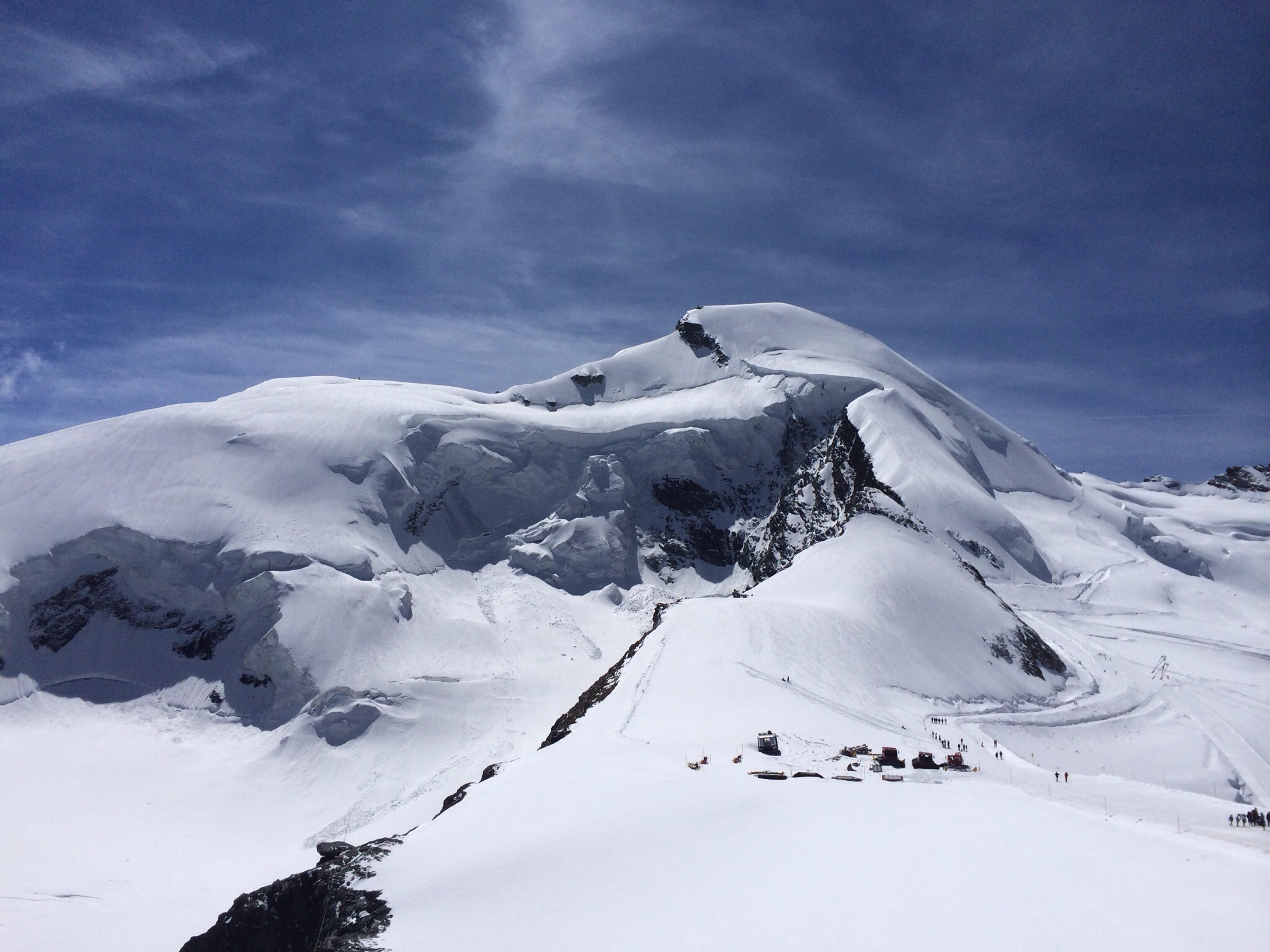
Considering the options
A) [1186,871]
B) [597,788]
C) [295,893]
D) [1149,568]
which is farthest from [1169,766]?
[1149,568]

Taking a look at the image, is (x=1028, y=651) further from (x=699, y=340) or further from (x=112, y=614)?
(x=112, y=614)

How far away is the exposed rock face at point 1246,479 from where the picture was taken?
5546 inches

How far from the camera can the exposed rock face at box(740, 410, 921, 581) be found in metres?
64.7

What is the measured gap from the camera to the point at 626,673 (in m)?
40.5

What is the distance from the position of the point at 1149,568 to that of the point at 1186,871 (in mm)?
80743

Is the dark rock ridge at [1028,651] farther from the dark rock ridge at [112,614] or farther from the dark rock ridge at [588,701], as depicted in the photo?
the dark rock ridge at [112,614]

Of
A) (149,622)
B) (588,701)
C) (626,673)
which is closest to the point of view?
(626,673)

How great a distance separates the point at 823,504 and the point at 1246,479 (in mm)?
123480

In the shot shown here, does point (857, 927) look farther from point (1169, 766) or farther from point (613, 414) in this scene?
point (613, 414)

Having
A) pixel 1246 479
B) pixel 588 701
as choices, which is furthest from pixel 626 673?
pixel 1246 479

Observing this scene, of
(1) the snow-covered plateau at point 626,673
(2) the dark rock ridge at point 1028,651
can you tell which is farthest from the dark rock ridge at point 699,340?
(2) the dark rock ridge at point 1028,651

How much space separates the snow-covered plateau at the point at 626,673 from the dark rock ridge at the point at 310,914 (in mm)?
86

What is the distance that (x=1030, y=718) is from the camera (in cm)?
4016

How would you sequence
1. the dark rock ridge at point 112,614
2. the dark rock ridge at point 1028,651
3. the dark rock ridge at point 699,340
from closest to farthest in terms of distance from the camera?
the dark rock ridge at point 1028,651, the dark rock ridge at point 112,614, the dark rock ridge at point 699,340
